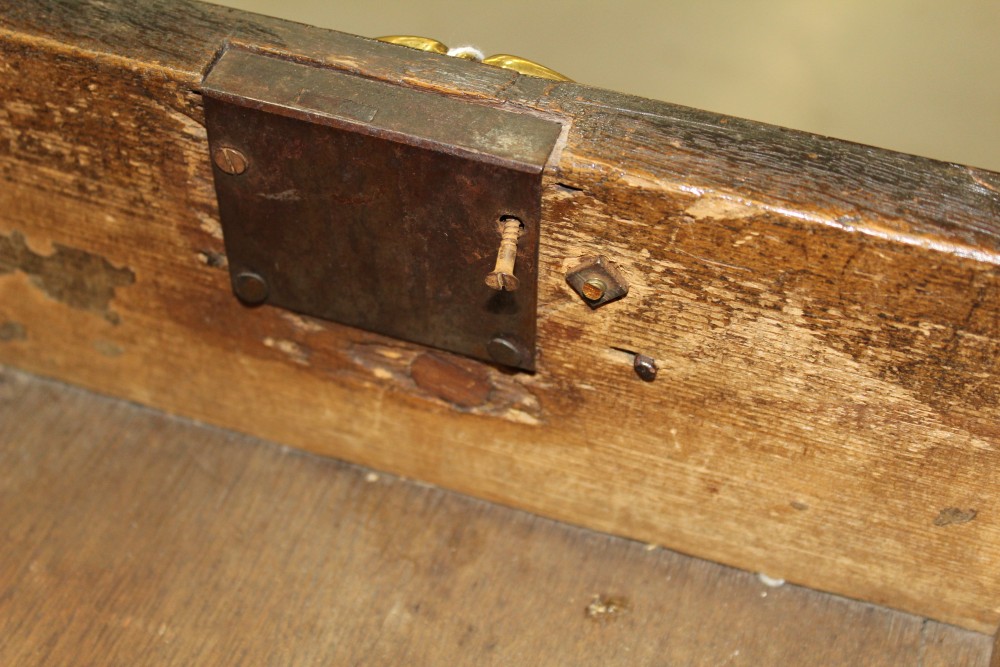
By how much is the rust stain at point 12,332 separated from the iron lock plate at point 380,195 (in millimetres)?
427

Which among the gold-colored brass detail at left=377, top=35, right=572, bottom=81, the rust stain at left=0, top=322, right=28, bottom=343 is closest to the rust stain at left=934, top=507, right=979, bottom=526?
the gold-colored brass detail at left=377, top=35, right=572, bottom=81

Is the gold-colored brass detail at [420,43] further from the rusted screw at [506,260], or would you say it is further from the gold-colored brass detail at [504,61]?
the rusted screw at [506,260]

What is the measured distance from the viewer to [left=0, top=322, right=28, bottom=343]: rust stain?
1407 mm

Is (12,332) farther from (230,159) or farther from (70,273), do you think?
(230,159)

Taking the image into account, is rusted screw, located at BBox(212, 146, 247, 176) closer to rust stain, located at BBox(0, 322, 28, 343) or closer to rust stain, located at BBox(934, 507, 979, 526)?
rust stain, located at BBox(0, 322, 28, 343)

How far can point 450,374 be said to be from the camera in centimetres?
122

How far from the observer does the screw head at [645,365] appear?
1.09 meters

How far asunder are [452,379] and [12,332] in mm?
609

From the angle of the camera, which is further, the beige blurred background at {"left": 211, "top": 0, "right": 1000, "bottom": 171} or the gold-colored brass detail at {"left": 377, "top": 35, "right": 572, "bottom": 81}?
the beige blurred background at {"left": 211, "top": 0, "right": 1000, "bottom": 171}

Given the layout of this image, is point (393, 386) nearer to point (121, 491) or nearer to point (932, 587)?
point (121, 491)

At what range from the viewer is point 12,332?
1.42 metres

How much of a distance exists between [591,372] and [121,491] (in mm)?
626

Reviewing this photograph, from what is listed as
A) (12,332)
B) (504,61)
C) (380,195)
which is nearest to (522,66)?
(504,61)

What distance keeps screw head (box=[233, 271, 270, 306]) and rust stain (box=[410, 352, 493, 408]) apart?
7.1 inches
